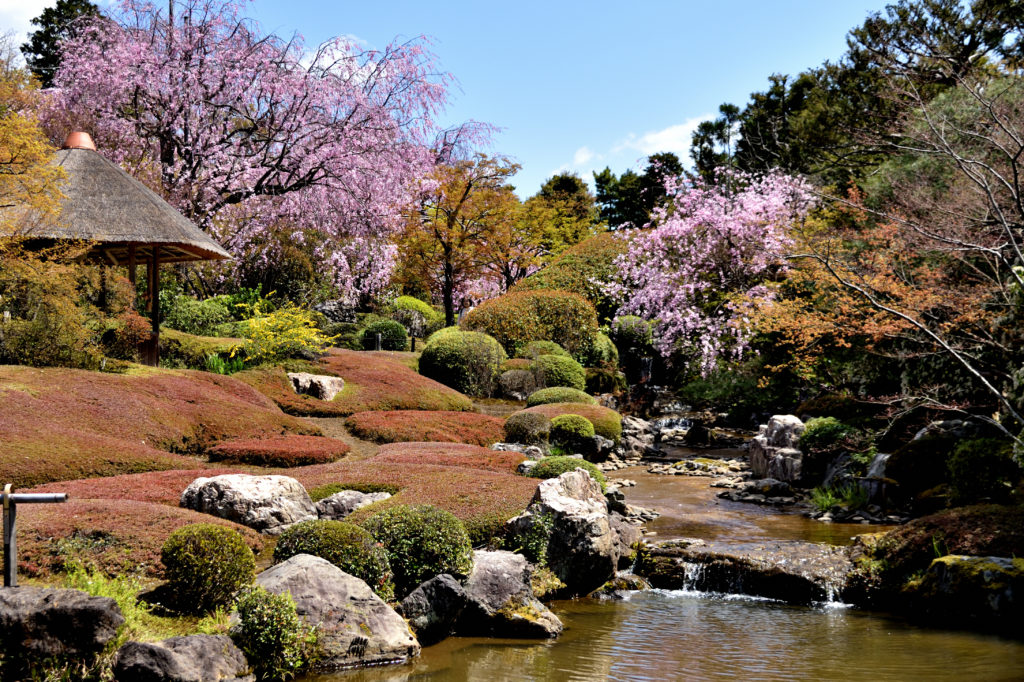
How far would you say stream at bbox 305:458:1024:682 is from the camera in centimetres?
707

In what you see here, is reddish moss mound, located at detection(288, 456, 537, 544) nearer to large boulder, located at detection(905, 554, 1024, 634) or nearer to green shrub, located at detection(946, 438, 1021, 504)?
large boulder, located at detection(905, 554, 1024, 634)

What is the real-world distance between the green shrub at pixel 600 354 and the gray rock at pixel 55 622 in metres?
22.5

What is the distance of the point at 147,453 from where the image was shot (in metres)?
11.7

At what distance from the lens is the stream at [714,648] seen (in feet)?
23.2

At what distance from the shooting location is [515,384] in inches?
922

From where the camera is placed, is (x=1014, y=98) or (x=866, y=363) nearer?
(x=1014, y=98)

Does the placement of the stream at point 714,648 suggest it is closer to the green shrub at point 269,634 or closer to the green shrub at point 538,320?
the green shrub at point 269,634

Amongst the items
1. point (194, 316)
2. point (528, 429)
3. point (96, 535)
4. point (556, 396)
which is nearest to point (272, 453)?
point (96, 535)

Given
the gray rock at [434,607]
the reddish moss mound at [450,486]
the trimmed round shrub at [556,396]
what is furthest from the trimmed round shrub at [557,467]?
the trimmed round shrub at [556,396]

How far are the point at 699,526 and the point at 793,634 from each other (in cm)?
411

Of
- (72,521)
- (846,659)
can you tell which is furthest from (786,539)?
(72,521)

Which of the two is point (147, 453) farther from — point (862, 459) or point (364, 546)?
point (862, 459)

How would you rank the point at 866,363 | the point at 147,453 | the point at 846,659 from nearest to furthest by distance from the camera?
1. the point at 846,659
2. the point at 147,453
3. the point at 866,363

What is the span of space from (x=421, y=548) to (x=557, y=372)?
15.8 m
